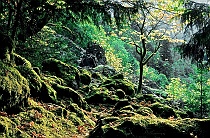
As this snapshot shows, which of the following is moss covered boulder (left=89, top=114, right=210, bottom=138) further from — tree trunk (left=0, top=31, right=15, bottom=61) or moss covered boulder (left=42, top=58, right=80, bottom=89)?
moss covered boulder (left=42, top=58, right=80, bottom=89)

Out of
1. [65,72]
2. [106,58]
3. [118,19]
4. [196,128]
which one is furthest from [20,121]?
[106,58]

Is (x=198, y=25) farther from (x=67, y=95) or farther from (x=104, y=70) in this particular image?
(x=104, y=70)

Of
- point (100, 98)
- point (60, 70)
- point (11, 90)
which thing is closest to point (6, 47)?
point (11, 90)

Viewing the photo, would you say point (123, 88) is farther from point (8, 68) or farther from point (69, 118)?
point (8, 68)

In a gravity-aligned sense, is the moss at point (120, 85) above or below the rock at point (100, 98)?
below

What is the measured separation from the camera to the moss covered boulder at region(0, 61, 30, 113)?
587 centimetres

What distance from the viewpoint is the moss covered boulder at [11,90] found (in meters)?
5.87

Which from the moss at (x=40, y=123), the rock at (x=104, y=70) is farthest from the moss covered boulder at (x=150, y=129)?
the rock at (x=104, y=70)

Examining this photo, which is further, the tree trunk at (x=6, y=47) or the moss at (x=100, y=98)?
the moss at (x=100, y=98)

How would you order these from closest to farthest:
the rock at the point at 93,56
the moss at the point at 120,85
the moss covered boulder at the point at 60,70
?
the moss covered boulder at the point at 60,70
the moss at the point at 120,85
the rock at the point at 93,56

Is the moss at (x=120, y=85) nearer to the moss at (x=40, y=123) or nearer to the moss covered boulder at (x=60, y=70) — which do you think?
the moss covered boulder at (x=60, y=70)

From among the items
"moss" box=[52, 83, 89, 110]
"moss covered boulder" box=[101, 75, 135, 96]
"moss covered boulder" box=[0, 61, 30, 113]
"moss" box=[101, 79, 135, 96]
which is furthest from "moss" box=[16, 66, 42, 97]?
"moss covered boulder" box=[101, 75, 135, 96]

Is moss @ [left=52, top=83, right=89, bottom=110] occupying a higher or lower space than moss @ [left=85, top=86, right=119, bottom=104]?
higher

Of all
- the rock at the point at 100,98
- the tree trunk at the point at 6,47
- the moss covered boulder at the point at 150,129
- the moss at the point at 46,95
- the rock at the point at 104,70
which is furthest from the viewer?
the rock at the point at 104,70
